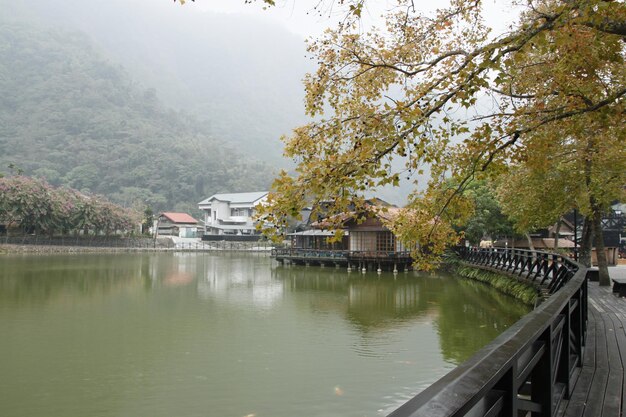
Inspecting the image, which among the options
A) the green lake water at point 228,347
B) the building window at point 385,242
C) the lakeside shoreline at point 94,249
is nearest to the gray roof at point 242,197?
the lakeside shoreline at point 94,249

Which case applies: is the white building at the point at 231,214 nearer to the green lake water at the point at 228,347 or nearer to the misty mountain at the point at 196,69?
the green lake water at the point at 228,347

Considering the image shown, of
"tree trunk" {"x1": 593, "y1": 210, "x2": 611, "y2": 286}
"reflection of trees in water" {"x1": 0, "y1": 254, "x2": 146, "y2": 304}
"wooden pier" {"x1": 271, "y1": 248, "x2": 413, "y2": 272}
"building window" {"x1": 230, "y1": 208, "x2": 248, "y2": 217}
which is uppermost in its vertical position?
"building window" {"x1": 230, "y1": 208, "x2": 248, "y2": 217}

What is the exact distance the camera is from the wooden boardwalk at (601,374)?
356cm

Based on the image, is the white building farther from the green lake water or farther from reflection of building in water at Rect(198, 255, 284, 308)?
the green lake water

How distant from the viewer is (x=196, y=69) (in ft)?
579

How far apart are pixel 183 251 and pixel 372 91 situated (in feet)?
171

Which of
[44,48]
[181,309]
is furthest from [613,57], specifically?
[44,48]

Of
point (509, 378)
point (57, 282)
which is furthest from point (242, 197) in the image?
point (509, 378)

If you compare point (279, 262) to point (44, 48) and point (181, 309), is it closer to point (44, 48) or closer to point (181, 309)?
point (181, 309)

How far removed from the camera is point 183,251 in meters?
56.2

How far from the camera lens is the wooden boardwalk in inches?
140

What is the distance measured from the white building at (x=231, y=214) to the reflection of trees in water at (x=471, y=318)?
50319 millimetres

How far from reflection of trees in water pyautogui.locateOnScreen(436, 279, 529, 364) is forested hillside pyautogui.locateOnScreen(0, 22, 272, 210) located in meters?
63.1

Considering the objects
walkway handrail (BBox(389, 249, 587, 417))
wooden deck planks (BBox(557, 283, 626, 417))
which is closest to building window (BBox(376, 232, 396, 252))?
wooden deck planks (BBox(557, 283, 626, 417))
